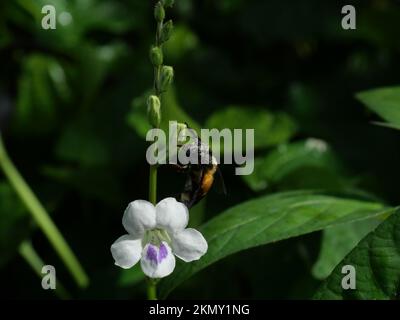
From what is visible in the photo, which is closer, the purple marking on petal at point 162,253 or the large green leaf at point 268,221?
the purple marking on petal at point 162,253

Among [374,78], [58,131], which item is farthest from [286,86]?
[58,131]

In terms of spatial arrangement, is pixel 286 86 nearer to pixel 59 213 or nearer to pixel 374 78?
pixel 374 78

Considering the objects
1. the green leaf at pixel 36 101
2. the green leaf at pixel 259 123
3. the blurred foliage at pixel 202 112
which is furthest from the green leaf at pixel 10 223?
the green leaf at pixel 259 123

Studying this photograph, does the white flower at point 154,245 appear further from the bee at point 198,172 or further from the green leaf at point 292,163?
the green leaf at point 292,163

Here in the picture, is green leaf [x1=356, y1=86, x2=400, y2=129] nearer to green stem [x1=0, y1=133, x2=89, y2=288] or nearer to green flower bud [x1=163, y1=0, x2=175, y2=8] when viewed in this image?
green flower bud [x1=163, y1=0, x2=175, y2=8]

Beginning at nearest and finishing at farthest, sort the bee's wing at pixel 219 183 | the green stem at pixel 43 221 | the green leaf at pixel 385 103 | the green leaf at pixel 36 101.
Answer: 1. the bee's wing at pixel 219 183
2. the green leaf at pixel 385 103
3. the green stem at pixel 43 221
4. the green leaf at pixel 36 101

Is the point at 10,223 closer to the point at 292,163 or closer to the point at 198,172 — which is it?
the point at 292,163

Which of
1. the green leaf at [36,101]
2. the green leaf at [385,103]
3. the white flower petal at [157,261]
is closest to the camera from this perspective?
the white flower petal at [157,261]

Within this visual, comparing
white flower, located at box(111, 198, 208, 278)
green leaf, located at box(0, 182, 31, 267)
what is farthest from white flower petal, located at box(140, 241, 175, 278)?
green leaf, located at box(0, 182, 31, 267)
